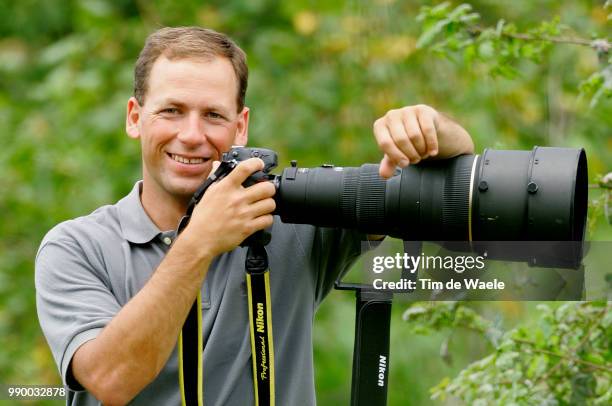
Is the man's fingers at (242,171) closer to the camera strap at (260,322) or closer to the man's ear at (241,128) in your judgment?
the camera strap at (260,322)

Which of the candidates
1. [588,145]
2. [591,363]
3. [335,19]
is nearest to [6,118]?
[335,19]

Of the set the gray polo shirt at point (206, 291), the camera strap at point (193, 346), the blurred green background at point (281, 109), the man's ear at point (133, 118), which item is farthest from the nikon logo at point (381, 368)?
the blurred green background at point (281, 109)

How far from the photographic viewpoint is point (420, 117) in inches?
88.6

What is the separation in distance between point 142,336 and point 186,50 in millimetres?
730

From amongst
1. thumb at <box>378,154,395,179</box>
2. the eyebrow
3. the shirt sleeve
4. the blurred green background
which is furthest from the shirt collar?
the blurred green background

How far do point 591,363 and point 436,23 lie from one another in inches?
35.2

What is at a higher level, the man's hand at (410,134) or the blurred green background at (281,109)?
the blurred green background at (281,109)

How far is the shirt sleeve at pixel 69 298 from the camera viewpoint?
7.65 feet

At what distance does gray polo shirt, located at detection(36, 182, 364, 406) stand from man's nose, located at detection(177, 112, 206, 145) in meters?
0.20

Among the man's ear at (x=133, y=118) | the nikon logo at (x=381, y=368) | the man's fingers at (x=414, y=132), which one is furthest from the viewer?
the man's ear at (x=133, y=118)

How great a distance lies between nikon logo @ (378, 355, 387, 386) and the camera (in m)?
2.48

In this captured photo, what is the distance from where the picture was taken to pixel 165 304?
7.43 feet

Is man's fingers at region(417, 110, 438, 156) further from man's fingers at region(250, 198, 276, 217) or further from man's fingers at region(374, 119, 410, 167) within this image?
man's fingers at region(250, 198, 276, 217)

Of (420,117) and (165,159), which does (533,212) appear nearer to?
(420,117)
